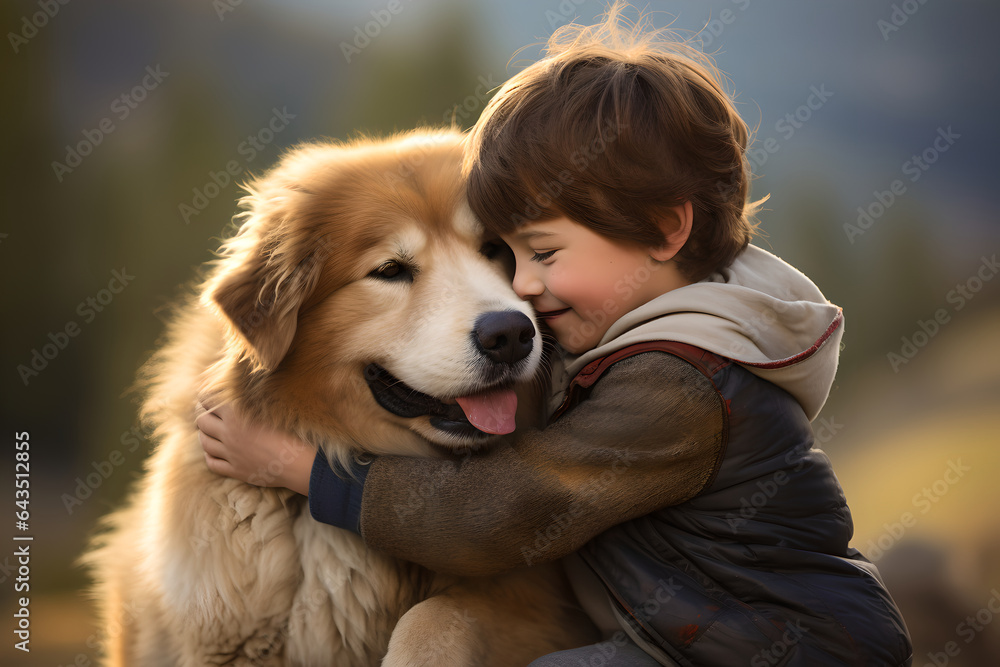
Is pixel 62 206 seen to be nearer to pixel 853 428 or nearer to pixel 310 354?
pixel 310 354

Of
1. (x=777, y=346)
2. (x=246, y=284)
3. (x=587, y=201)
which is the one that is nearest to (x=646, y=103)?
(x=587, y=201)

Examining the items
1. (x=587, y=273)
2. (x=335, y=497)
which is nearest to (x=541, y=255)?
(x=587, y=273)

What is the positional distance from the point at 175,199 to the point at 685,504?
3.91m

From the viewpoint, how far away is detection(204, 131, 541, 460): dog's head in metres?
1.67

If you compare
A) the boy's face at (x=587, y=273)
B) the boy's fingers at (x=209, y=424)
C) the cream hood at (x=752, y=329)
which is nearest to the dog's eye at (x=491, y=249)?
the boy's face at (x=587, y=273)

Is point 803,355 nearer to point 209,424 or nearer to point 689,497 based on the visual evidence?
point 689,497

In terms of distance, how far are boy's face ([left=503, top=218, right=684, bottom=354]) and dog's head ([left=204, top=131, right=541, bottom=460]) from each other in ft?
0.35

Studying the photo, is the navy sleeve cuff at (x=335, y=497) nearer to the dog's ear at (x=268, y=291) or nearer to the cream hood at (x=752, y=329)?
the dog's ear at (x=268, y=291)

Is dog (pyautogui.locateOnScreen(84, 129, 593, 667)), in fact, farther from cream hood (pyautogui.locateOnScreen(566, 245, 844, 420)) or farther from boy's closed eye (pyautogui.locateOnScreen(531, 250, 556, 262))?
cream hood (pyautogui.locateOnScreen(566, 245, 844, 420))

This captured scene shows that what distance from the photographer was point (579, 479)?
4.74 ft

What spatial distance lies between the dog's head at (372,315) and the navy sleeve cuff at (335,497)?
14cm

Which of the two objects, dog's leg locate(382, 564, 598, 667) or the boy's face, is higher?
the boy's face

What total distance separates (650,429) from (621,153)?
70cm

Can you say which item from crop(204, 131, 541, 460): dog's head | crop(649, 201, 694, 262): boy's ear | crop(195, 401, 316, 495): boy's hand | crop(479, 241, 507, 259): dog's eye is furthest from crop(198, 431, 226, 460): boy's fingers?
crop(649, 201, 694, 262): boy's ear
